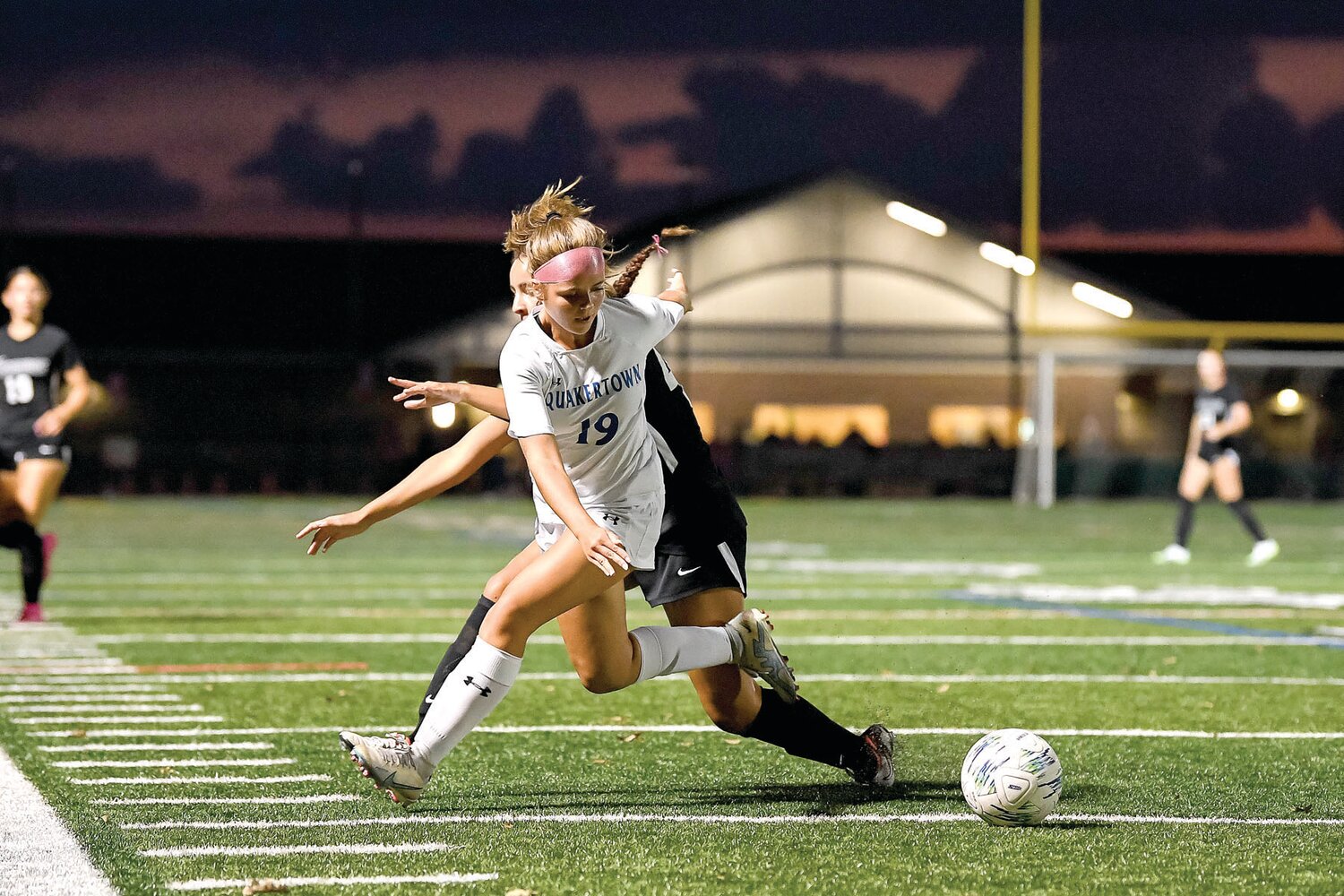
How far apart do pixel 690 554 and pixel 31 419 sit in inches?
256

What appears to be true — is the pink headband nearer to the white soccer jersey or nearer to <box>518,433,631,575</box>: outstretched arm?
the white soccer jersey

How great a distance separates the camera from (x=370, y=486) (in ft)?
115

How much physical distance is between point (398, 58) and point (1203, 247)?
58.8ft

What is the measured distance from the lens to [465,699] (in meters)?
5.04

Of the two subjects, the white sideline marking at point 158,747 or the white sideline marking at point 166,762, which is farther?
the white sideline marking at point 158,747

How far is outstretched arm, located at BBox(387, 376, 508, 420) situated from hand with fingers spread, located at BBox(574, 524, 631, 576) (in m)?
0.59

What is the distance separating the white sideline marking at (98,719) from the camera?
6941 millimetres

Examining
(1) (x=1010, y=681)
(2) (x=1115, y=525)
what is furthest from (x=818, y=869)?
(2) (x=1115, y=525)

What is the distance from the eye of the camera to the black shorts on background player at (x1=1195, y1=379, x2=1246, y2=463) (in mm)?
17484

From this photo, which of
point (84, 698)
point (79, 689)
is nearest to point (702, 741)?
point (84, 698)

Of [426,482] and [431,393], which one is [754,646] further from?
[431,393]

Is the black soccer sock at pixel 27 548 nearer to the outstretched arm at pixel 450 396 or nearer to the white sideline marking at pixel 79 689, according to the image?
the white sideline marking at pixel 79 689

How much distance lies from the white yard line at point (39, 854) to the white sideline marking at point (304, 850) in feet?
0.66

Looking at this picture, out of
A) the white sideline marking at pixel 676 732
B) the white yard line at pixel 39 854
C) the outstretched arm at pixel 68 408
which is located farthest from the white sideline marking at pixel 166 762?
the outstretched arm at pixel 68 408
